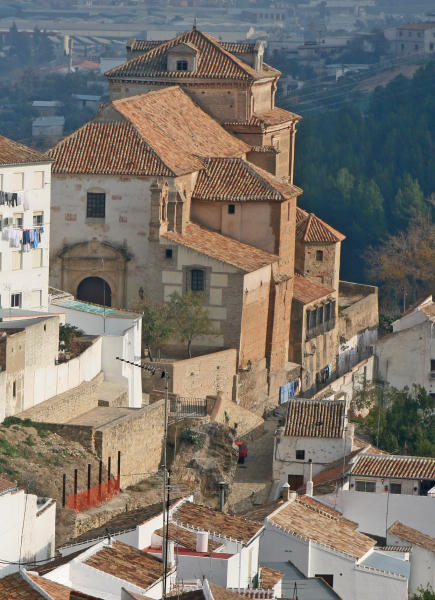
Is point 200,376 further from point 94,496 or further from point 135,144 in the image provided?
point 94,496

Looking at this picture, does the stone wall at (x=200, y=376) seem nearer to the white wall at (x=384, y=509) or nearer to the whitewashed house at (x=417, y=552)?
the white wall at (x=384, y=509)

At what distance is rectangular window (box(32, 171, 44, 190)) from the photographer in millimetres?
56094

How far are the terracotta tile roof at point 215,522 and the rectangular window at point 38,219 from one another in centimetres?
1771

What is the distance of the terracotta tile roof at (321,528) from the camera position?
4281 centimetres

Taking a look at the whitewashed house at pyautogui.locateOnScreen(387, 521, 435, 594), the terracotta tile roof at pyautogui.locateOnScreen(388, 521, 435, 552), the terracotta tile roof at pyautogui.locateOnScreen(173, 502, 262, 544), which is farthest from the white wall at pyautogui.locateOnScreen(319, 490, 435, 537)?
A: the terracotta tile roof at pyautogui.locateOnScreen(173, 502, 262, 544)

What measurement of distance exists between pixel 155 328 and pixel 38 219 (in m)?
5.39

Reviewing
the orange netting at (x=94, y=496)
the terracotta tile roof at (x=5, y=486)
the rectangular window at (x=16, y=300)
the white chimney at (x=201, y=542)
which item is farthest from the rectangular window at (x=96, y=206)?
the white chimney at (x=201, y=542)

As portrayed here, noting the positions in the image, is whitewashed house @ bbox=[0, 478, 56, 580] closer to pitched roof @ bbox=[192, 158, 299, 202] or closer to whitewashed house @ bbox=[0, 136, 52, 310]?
whitewashed house @ bbox=[0, 136, 52, 310]

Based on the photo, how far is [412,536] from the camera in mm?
47188

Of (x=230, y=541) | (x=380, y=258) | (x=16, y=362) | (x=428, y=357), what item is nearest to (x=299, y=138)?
(x=380, y=258)

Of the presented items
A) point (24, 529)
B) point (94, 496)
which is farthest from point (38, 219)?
point (24, 529)

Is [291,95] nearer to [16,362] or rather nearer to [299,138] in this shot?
[299,138]

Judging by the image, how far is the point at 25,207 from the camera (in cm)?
5578

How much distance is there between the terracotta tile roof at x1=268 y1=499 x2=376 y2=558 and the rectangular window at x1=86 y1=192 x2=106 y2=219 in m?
18.4
